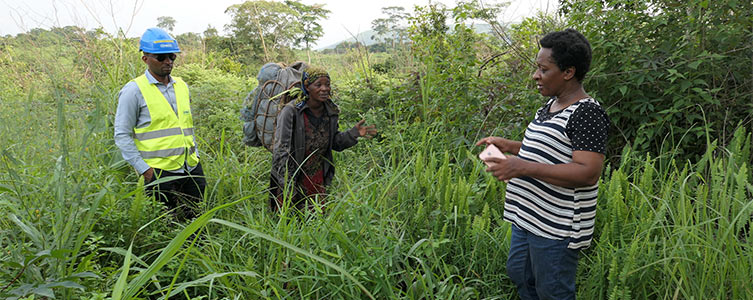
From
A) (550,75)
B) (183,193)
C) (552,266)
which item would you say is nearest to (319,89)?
(183,193)

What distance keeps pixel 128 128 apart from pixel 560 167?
257cm

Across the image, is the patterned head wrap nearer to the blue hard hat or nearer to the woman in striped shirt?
the blue hard hat

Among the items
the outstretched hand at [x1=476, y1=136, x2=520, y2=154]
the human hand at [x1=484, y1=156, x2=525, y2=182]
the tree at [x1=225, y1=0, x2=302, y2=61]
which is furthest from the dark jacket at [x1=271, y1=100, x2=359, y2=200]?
the tree at [x1=225, y1=0, x2=302, y2=61]

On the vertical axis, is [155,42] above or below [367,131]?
above

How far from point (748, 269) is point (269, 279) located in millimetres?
2122

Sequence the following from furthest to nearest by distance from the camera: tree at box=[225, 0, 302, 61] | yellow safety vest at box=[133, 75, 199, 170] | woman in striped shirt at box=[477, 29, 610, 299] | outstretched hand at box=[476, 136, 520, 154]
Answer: tree at box=[225, 0, 302, 61]
yellow safety vest at box=[133, 75, 199, 170]
outstretched hand at box=[476, 136, 520, 154]
woman in striped shirt at box=[477, 29, 610, 299]

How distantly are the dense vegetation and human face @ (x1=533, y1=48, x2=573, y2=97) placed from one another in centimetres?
68

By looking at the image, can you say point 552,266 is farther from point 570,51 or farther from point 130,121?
point 130,121

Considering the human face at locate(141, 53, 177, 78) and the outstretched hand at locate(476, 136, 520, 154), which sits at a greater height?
the human face at locate(141, 53, 177, 78)

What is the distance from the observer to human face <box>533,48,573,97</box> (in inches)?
74.2

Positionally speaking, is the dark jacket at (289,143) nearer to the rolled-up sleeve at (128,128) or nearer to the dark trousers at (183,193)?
the dark trousers at (183,193)

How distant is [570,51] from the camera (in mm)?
1838

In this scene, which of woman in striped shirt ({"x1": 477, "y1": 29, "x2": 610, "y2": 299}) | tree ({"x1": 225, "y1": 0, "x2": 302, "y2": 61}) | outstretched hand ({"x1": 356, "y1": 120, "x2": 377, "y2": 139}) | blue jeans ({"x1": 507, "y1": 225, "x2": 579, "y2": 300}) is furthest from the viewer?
tree ({"x1": 225, "y1": 0, "x2": 302, "y2": 61})

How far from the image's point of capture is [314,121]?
3.33m
